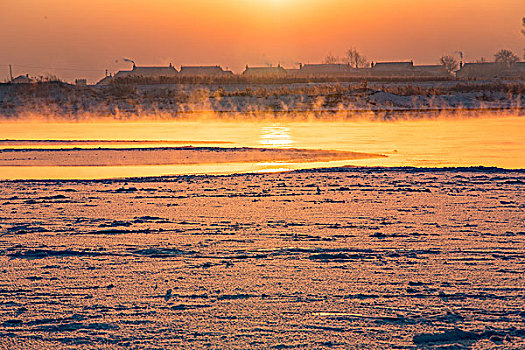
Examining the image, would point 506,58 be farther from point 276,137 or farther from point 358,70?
point 276,137

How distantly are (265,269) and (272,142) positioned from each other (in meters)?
13.7

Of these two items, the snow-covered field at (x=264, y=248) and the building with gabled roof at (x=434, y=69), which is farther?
the building with gabled roof at (x=434, y=69)

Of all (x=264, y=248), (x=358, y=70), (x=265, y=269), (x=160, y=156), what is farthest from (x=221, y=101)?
(x=358, y=70)

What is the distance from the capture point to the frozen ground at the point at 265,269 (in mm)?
4582

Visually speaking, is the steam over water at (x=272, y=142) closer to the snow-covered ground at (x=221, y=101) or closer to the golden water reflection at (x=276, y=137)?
the golden water reflection at (x=276, y=137)

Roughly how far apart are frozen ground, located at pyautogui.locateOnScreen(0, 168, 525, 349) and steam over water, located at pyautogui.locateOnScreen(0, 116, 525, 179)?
3560 mm

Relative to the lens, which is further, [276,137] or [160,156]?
[276,137]

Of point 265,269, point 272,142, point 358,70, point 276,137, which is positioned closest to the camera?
point 265,269

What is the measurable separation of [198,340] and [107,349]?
528mm

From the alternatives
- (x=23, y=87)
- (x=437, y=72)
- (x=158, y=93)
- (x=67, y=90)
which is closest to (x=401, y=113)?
(x=158, y=93)

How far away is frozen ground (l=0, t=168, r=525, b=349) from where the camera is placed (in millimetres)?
4582

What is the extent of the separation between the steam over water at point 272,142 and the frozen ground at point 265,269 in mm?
3560

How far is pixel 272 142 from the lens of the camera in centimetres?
1969

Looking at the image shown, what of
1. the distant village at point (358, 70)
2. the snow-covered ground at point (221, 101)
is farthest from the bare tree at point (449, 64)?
the snow-covered ground at point (221, 101)
